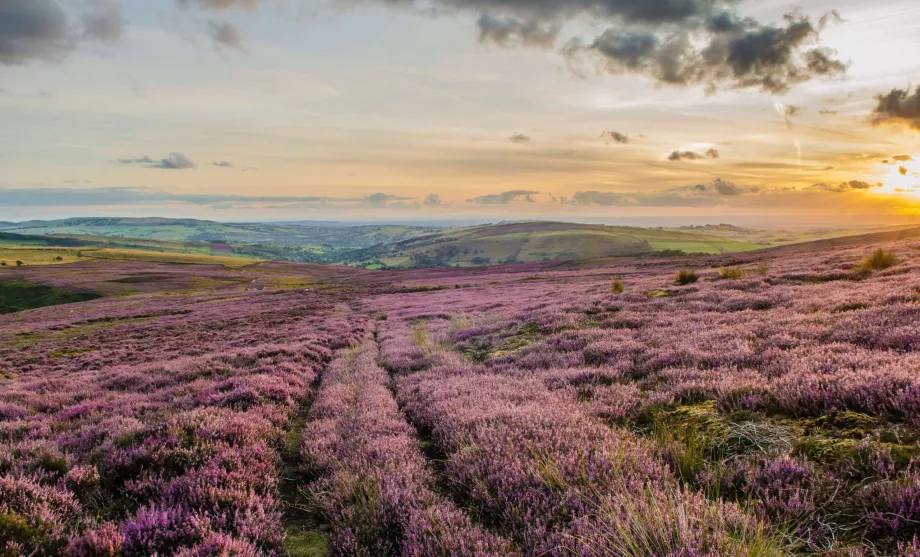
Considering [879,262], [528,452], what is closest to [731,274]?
[879,262]

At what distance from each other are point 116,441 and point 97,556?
3551 mm

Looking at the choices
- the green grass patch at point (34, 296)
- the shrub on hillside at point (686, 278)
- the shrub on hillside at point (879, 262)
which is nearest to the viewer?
the shrub on hillside at point (879, 262)

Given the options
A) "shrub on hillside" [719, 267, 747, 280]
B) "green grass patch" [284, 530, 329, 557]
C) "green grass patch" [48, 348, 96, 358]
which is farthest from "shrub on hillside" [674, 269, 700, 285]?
"green grass patch" [48, 348, 96, 358]

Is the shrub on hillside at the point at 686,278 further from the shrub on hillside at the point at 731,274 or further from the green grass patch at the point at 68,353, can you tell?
the green grass patch at the point at 68,353

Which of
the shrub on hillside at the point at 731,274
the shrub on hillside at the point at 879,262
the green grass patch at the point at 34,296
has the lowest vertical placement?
the green grass patch at the point at 34,296

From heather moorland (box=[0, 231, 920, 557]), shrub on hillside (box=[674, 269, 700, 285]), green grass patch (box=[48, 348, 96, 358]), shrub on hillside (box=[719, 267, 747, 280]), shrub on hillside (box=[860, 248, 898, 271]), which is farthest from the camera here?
green grass patch (box=[48, 348, 96, 358])

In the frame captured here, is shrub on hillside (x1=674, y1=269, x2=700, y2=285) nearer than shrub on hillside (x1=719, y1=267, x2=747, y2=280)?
No

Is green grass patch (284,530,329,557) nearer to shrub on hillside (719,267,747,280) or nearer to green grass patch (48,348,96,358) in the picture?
shrub on hillside (719,267,747,280)

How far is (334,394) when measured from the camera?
33.1 feet

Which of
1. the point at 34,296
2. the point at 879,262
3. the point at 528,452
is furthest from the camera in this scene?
A: the point at 34,296

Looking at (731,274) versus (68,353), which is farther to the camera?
(68,353)

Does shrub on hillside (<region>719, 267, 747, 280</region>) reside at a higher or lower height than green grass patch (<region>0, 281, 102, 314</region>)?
higher

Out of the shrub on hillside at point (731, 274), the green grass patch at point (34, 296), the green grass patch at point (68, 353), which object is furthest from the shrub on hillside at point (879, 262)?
the green grass patch at point (34, 296)

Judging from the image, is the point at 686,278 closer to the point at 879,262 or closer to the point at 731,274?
the point at 731,274
